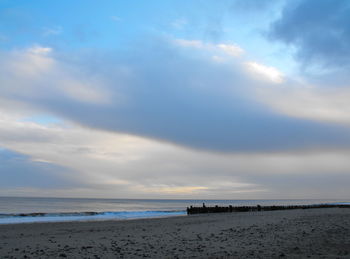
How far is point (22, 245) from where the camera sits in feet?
48.0

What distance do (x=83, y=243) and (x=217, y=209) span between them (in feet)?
130

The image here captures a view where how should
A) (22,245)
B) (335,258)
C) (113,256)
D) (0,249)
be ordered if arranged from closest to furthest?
(335,258)
(113,256)
(0,249)
(22,245)

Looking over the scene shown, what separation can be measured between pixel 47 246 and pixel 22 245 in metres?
1.53

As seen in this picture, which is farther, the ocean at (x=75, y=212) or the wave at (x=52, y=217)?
the ocean at (x=75, y=212)

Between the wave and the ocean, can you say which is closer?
the wave

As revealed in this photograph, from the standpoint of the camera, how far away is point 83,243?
48.6ft

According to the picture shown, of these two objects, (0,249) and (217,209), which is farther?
(217,209)

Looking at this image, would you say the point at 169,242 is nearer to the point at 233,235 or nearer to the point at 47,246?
the point at 233,235

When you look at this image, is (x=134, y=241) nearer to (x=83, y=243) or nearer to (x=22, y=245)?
(x=83, y=243)

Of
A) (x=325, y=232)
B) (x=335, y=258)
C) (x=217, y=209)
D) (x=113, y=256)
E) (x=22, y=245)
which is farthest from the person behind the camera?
(x=217, y=209)

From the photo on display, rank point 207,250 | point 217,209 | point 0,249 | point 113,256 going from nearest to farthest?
point 113,256 → point 207,250 → point 0,249 → point 217,209

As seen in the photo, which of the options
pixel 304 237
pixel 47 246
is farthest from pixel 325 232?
pixel 47 246

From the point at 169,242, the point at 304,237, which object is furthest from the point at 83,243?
the point at 304,237

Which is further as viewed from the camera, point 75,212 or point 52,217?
point 75,212
